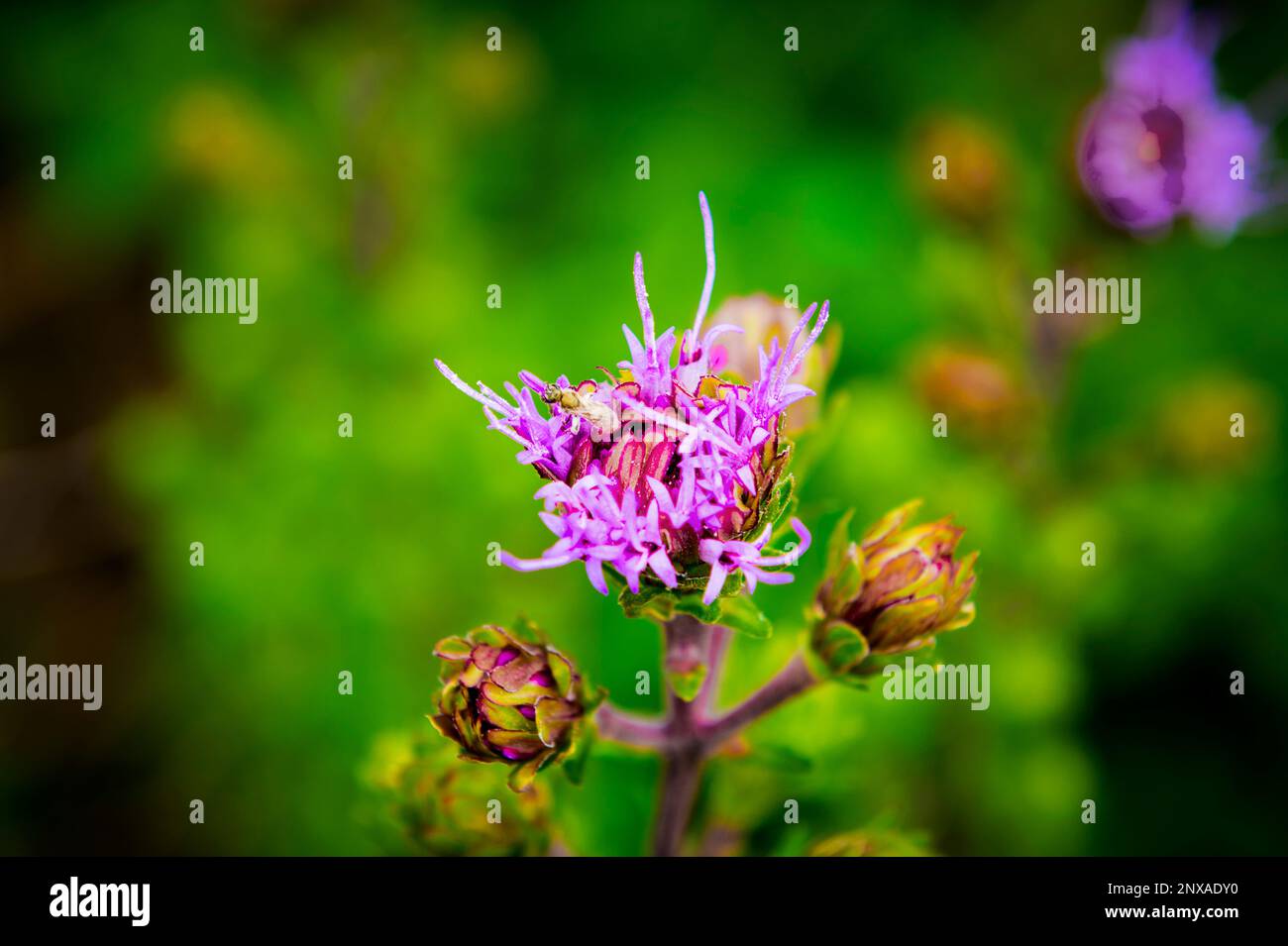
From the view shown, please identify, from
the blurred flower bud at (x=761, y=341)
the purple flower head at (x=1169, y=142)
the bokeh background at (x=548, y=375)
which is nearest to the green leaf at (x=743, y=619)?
the blurred flower bud at (x=761, y=341)

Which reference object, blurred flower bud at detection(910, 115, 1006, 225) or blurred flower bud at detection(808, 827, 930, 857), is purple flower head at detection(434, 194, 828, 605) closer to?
blurred flower bud at detection(808, 827, 930, 857)

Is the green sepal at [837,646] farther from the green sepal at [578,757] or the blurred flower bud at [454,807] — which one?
the blurred flower bud at [454,807]

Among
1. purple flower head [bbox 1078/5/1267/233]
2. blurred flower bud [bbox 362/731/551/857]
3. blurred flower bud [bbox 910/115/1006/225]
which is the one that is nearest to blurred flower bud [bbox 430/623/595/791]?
blurred flower bud [bbox 362/731/551/857]

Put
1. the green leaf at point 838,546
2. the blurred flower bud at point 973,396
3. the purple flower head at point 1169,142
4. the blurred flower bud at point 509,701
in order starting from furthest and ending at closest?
the purple flower head at point 1169,142 → the blurred flower bud at point 973,396 → the green leaf at point 838,546 → the blurred flower bud at point 509,701

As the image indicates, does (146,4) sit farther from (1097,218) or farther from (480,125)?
(1097,218)

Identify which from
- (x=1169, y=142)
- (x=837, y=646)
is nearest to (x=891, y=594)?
(x=837, y=646)

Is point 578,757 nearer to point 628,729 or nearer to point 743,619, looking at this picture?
point 628,729
